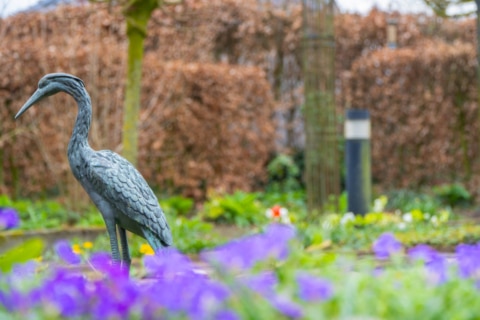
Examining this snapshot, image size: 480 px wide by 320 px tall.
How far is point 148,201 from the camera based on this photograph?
3189mm

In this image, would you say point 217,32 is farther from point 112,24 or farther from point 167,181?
point 167,181

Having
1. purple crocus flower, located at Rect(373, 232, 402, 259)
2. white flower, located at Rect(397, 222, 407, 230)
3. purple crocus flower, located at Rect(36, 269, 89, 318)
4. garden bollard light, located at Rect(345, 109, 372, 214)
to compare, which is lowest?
white flower, located at Rect(397, 222, 407, 230)

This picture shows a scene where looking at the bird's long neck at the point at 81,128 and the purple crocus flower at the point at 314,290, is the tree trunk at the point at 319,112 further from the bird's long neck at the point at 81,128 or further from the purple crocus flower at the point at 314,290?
the purple crocus flower at the point at 314,290

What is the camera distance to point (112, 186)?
10.3 feet

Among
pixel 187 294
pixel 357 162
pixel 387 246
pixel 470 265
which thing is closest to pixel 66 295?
pixel 187 294

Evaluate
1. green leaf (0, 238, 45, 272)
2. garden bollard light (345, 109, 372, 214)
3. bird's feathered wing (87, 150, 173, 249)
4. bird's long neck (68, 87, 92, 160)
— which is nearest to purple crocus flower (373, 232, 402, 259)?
green leaf (0, 238, 45, 272)

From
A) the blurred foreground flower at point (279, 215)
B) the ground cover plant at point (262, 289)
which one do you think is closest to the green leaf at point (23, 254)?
the ground cover plant at point (262, 289)

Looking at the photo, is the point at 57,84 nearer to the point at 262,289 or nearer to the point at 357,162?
the point at 262,289

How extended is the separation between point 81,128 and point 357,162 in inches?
206

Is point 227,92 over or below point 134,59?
below

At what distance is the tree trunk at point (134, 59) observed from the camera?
6812 mm

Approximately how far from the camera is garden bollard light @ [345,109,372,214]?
8086mm

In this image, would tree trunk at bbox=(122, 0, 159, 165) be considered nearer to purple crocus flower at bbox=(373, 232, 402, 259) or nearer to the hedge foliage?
the hedge foliage

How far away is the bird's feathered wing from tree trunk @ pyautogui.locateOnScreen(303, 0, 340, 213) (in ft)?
16.8
